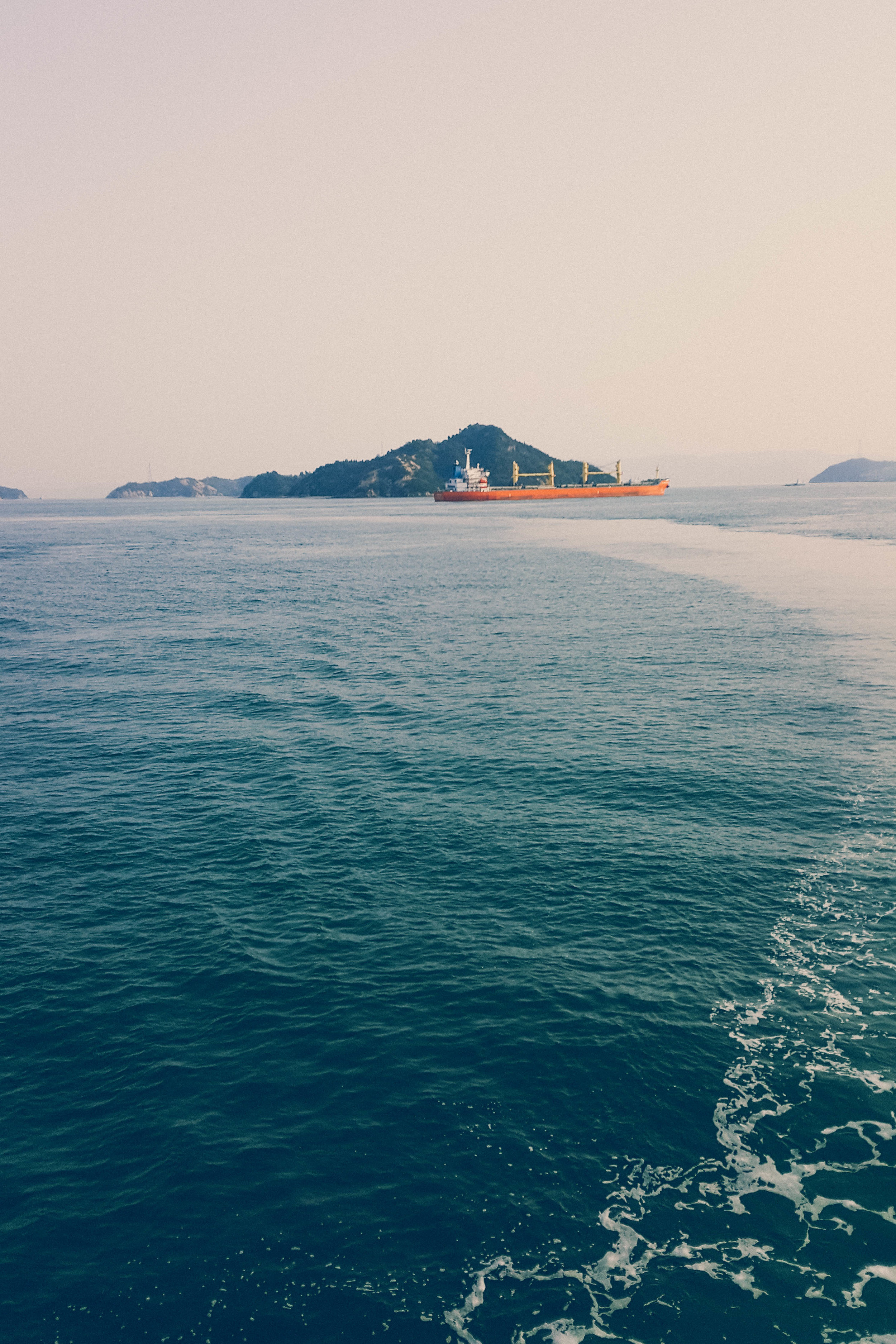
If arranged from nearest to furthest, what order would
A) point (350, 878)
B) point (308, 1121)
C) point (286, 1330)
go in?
point (286, 1330)
point (308, 1121)
point (350, 878)

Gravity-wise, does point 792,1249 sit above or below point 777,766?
below

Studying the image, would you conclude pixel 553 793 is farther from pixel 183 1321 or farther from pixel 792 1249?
pixel 183 1321

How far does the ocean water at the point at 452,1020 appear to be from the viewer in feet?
60.6

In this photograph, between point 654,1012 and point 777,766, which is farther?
point 777,766

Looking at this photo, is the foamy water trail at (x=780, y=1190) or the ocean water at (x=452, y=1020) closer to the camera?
the foamy water trail at (x=780, y=1190)

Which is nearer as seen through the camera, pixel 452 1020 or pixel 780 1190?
pixel 780 1190

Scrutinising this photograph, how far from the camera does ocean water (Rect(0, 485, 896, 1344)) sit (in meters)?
18.5

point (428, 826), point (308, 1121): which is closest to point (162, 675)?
point (428, 826)

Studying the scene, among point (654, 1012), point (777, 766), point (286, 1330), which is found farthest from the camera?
point (777, 766)

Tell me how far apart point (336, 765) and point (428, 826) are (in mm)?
10472

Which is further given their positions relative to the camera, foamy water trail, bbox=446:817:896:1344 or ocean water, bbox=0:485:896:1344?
ocean water, bbox=0:485:896:1344

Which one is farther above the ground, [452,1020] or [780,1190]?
[452,1020]

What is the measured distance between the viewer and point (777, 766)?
155ft

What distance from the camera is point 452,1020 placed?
2648cm
